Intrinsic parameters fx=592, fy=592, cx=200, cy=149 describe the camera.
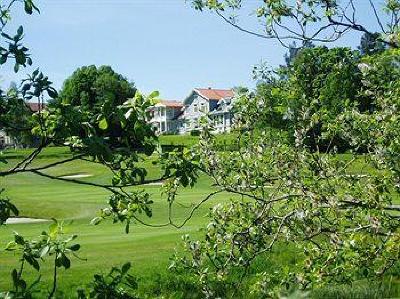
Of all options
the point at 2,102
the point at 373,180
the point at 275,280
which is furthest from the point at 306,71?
the point at 2,102

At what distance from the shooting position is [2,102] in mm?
3543

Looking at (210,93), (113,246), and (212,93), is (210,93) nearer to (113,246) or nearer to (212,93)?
(212,93)

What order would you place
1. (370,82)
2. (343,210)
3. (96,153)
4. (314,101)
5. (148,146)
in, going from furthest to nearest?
(370,82) < (314,101) < (343,210) < (148,146) < (96,153)

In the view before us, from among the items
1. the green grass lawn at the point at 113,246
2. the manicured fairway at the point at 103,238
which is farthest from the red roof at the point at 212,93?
the green grass lawn at the point at 113,246

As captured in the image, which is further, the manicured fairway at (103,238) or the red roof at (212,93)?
the red roof at (212,93)

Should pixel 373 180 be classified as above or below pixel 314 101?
below

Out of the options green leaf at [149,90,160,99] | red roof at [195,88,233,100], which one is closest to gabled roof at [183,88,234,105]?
red roof at [195,88,233,100]

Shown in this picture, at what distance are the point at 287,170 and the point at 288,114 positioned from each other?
667 millimetres

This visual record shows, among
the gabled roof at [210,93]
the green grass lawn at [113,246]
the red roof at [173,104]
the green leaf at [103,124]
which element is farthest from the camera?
the red roof at [173,104]

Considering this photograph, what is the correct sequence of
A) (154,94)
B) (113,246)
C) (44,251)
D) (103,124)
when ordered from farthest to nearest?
(113,246)
(154,94)
(103,124)
(44,251)

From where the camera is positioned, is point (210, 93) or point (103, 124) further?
point (210, 93)

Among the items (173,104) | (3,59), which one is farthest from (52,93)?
(173,104)

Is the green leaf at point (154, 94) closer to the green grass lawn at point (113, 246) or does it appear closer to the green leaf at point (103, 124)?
the green leaf at point (103, 124)

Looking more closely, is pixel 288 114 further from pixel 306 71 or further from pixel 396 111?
pixel 306 71
